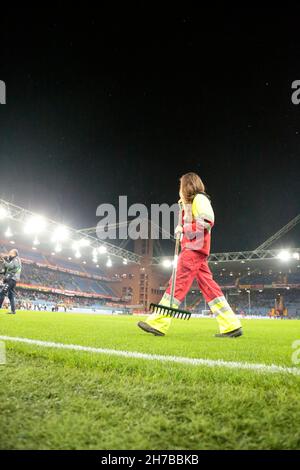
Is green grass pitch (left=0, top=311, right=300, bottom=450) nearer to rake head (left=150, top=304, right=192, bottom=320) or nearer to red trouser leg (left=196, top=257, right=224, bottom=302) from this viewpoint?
rake head (left=150, top=304, right=192, bottom=320)

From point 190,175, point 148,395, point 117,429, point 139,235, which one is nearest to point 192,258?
point 190,175

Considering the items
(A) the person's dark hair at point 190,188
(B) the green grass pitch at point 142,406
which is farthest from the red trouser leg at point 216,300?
(B) the green grass pitch at point 142,406

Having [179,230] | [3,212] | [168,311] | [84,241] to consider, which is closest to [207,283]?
[168,311]

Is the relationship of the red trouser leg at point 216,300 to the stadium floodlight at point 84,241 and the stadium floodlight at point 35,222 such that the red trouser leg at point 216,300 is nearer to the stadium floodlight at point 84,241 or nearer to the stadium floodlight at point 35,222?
the stadium floodlight at point 35,222

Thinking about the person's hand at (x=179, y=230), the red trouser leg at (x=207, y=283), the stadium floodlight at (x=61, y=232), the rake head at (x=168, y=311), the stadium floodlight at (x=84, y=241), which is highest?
the stadium floodlight at (x=61, y=232)

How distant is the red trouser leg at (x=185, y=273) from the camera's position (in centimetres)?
446

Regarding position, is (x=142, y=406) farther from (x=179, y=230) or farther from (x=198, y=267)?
(x=179, y=230)

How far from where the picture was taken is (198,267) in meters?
4.64

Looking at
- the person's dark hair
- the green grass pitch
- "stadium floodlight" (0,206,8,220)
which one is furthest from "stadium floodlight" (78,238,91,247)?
the green grass pitch

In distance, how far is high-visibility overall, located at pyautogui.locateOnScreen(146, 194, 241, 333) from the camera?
14.8 feet

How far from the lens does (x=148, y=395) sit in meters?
1.71

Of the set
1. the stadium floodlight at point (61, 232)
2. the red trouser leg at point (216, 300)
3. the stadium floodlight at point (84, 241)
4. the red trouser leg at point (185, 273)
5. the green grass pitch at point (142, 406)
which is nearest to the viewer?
the green grass pitch at point (142, 406)
